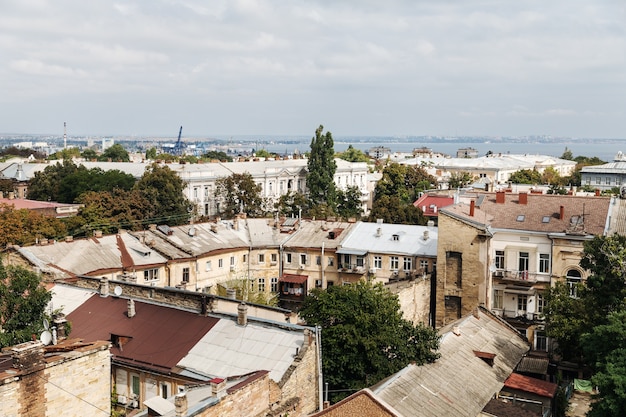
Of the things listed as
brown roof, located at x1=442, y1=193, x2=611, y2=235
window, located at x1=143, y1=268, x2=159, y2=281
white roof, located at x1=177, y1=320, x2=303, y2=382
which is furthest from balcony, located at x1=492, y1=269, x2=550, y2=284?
window, located at x1=143, y1=268, x2=159, y2=281

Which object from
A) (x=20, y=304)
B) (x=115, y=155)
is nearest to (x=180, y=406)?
(x=20, y=304)

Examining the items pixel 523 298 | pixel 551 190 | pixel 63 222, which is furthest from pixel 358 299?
pixel 551 190

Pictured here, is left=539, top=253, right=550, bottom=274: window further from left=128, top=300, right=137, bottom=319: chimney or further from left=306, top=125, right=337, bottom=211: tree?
left=306, top=125, right=337, bottom=211: tree

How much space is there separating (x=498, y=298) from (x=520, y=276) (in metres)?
2.11

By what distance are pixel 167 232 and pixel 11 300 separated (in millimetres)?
29237

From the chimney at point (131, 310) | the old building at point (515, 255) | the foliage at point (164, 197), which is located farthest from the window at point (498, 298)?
the foliage at point (164, 197)

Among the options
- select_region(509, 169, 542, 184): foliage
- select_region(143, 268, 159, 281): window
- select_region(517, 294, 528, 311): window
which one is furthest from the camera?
select_region(509, 169, 542, 184): foliage

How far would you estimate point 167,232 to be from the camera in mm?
51500

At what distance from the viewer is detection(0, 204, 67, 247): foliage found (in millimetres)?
51875

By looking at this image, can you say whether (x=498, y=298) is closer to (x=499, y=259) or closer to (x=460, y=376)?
(x=499, y=259)

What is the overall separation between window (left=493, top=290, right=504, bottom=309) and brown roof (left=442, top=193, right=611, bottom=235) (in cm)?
425

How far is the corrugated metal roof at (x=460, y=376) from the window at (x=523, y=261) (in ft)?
20.3

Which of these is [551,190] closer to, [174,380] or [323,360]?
[323,360]

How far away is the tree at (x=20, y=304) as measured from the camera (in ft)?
73.0
